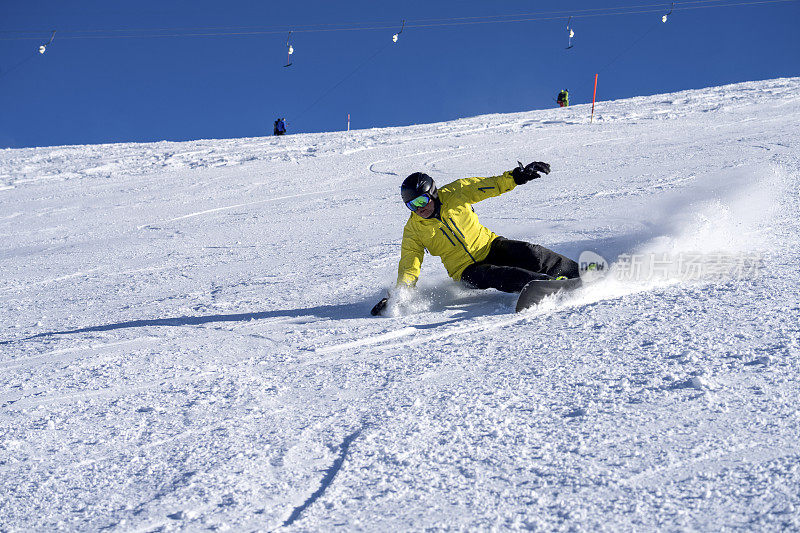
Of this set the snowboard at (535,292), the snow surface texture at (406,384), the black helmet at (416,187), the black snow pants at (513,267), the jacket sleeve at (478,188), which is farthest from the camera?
the jacket sleeve at (478,188)

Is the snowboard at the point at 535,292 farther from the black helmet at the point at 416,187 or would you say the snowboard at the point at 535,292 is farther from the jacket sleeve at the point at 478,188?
the black helmet at the point at 416,187

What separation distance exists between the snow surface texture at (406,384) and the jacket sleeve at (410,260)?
6.9 inches

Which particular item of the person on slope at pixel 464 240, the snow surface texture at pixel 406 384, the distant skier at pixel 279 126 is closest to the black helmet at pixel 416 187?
the person on slope at pixel 464 240

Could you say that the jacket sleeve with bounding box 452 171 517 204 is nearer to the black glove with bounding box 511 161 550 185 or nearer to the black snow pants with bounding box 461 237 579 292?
the black glove with bounding box 511 161 550 185

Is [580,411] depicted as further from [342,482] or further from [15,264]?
[15,264]

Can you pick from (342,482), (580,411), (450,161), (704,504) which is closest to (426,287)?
(580,411)

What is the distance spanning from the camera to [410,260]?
15.2ft

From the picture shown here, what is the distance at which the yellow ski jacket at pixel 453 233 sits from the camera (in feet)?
14.9

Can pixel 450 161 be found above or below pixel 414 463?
above

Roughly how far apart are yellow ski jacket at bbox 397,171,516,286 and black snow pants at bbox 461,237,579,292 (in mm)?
103

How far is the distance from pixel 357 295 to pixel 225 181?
27.5 ft

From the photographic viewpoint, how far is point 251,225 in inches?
349

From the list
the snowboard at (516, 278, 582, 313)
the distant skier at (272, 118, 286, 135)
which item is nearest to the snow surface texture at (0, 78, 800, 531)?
the snowboard at (516, 278, 582, 313)

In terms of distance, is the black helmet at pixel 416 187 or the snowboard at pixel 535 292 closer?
the snowboard at pixel 535 292
